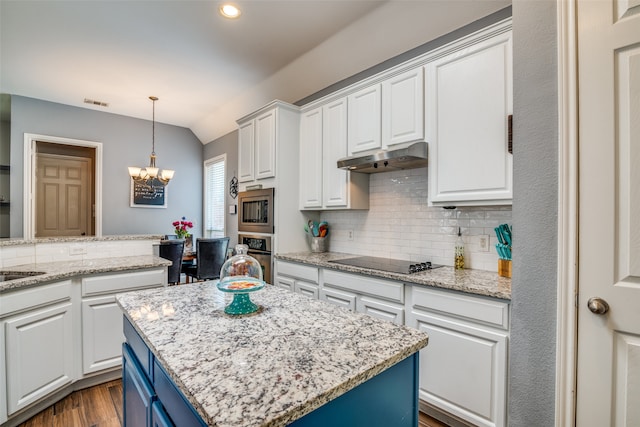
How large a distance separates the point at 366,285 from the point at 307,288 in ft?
2.33

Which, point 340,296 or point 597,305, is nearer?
point 597,305

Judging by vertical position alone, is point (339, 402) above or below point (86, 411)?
above

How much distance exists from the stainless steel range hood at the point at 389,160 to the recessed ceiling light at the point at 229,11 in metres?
1.46

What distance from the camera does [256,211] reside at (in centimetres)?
337

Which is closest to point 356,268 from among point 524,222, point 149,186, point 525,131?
point 524,222

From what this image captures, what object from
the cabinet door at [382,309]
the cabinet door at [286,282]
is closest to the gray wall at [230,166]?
the cabinet door at [286,282]

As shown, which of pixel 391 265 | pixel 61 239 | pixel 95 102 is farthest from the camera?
pixel 95 102

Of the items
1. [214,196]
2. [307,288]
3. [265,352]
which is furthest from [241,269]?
[214,196]

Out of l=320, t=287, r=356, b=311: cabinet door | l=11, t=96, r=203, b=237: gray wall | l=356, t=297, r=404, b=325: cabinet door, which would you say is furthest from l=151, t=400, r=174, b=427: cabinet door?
l=11, t=96, r=203, b=237: gray wall

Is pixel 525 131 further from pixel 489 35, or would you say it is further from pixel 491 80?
pixel 489 35

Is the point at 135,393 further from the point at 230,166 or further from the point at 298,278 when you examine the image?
the point at 230,166

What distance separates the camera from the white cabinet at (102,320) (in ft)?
7.16

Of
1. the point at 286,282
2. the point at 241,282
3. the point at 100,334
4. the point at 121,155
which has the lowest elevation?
the point at 100,334

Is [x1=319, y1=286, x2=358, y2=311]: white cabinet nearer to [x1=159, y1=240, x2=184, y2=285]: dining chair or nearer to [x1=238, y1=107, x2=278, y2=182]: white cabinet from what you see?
[x1=238, y1=107, x2=278, y2=182]: white cabinet
